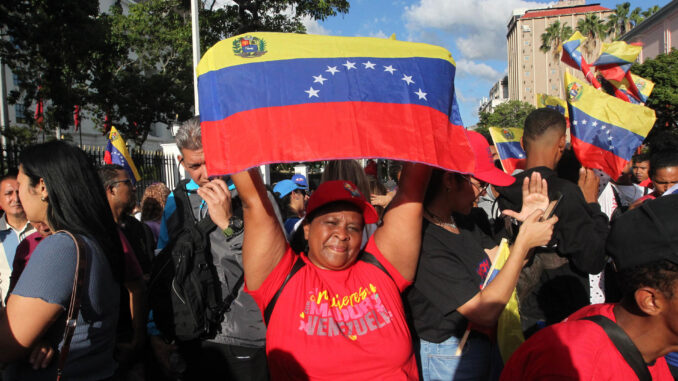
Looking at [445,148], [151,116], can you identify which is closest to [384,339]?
[445,148]

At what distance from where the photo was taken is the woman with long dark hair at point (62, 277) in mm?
1798

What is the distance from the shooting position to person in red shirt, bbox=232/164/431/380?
6.62 feet

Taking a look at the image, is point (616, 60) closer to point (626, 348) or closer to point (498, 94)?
point (626, 348)

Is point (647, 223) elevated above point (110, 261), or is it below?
above

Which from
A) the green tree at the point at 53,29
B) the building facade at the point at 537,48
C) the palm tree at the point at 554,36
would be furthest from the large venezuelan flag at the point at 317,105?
the building facade at the point at 537,48

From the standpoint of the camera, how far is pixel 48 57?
1285 centimetres

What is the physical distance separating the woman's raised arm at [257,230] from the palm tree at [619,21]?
212 ft

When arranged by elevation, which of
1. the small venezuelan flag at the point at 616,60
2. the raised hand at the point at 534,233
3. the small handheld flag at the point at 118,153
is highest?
the small venezuelan flag at the point at 616,60

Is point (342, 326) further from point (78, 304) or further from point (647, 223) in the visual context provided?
point (647, 223)

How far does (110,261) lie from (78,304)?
0.30 meters

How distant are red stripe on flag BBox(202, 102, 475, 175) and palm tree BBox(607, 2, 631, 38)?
6446 cm

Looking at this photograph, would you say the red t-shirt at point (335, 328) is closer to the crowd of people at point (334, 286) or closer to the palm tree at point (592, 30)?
the crowd of people at point (334, 286)

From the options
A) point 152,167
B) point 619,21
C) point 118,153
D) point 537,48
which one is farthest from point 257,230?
point 537,48

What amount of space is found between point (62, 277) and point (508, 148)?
4932 millimetres
